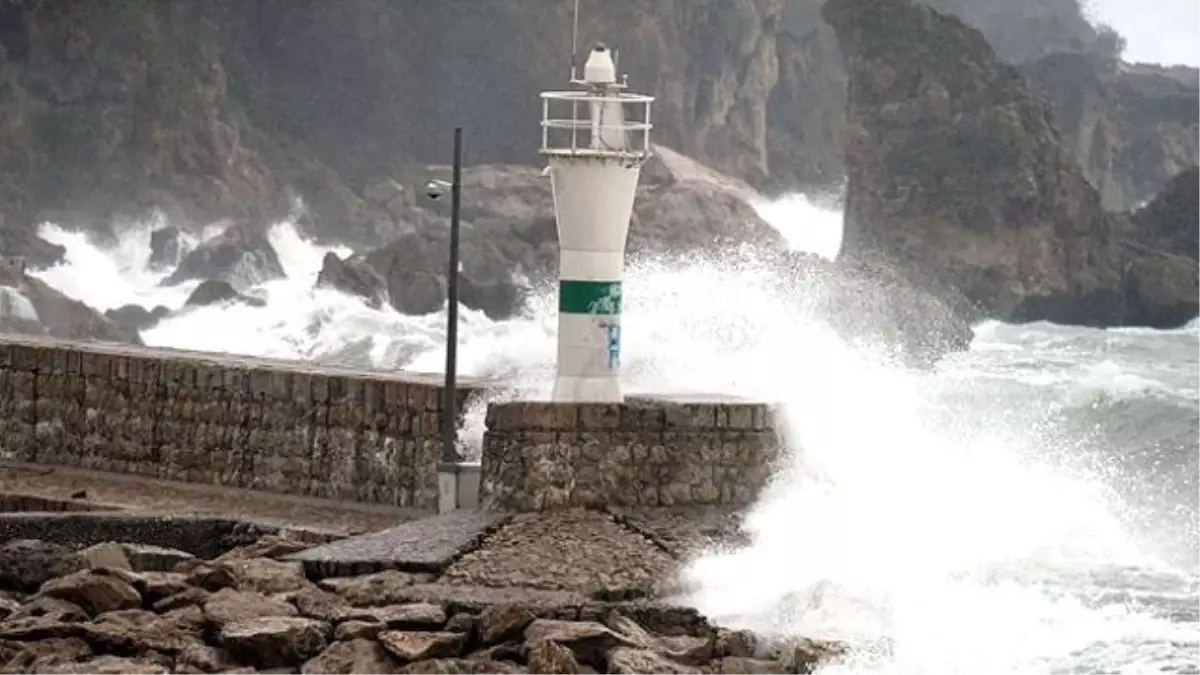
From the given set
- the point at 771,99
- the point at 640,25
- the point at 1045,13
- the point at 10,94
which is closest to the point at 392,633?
the point at 10,94

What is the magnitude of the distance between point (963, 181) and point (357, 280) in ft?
38.1

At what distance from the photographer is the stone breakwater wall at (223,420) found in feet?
40.5

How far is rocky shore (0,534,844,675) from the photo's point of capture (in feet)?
29.5

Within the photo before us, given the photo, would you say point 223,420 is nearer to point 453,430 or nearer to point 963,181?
point 453,430

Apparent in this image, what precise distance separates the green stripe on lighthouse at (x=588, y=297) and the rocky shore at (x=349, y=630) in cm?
165

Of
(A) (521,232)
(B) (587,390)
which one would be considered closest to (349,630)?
(B) (587,390)

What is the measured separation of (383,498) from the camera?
40.6 feet

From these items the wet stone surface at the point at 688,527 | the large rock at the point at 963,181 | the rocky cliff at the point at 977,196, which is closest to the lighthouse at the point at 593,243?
the wet stone surface at the point at 688,527

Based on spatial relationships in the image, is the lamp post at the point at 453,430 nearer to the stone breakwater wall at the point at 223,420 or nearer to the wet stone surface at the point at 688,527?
the stone breakwater wall at the point at 223,420

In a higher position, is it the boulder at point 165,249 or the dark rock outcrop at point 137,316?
the boulder at point 165,249

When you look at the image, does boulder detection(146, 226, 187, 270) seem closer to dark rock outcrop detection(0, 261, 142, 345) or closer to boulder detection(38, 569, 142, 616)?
dark rock outcrop detection(0, 261, 142, 345)

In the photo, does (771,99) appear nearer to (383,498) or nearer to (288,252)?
(288,252)

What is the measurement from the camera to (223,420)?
13.2 meters

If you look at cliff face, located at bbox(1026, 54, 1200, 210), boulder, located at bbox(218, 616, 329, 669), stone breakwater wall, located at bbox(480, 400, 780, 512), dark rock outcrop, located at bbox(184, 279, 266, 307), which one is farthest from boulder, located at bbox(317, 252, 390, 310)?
boulder, located at bbox(218, 616, 329, 669)
